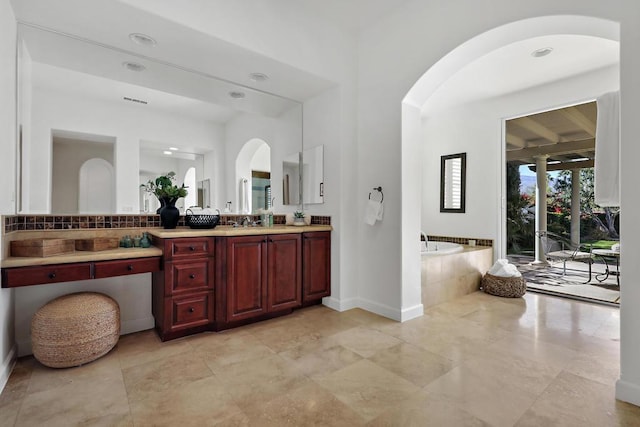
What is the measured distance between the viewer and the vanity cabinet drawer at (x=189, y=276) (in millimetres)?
2414

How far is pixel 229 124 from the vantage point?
329cm

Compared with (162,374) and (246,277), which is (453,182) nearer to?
(246,277)

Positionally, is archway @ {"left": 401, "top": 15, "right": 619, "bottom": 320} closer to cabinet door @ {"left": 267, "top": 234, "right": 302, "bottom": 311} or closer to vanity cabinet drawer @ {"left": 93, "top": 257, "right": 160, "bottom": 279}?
cabinet door @ {"left": 267, "top": 234, "right": 302, "bottom": 311}

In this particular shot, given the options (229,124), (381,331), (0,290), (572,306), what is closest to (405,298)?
(381,331)

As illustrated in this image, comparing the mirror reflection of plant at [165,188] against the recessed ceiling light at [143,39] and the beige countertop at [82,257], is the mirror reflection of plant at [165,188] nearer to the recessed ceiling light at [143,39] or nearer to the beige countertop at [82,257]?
the beige countertop at [82,257]

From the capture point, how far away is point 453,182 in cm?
507

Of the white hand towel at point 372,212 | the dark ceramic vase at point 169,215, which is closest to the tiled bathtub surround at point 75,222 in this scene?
the dark ceramic vase at point 169,215

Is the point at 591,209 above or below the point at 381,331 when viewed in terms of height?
above

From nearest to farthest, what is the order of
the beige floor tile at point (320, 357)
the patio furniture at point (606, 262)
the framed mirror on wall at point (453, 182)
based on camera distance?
the beige floor tile at point (320, 357) → the patio furniture at point (606, 262) → the framed mirror on wall at point (453, 182)

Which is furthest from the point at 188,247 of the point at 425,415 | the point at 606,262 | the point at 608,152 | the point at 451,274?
the point at 606,262

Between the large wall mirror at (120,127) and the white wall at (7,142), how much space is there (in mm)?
178

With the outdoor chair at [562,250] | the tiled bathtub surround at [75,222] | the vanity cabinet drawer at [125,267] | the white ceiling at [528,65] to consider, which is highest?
the white ceiling at [528,65]

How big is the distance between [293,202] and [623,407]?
3.02 m

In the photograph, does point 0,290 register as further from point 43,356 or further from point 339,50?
point 339,50
